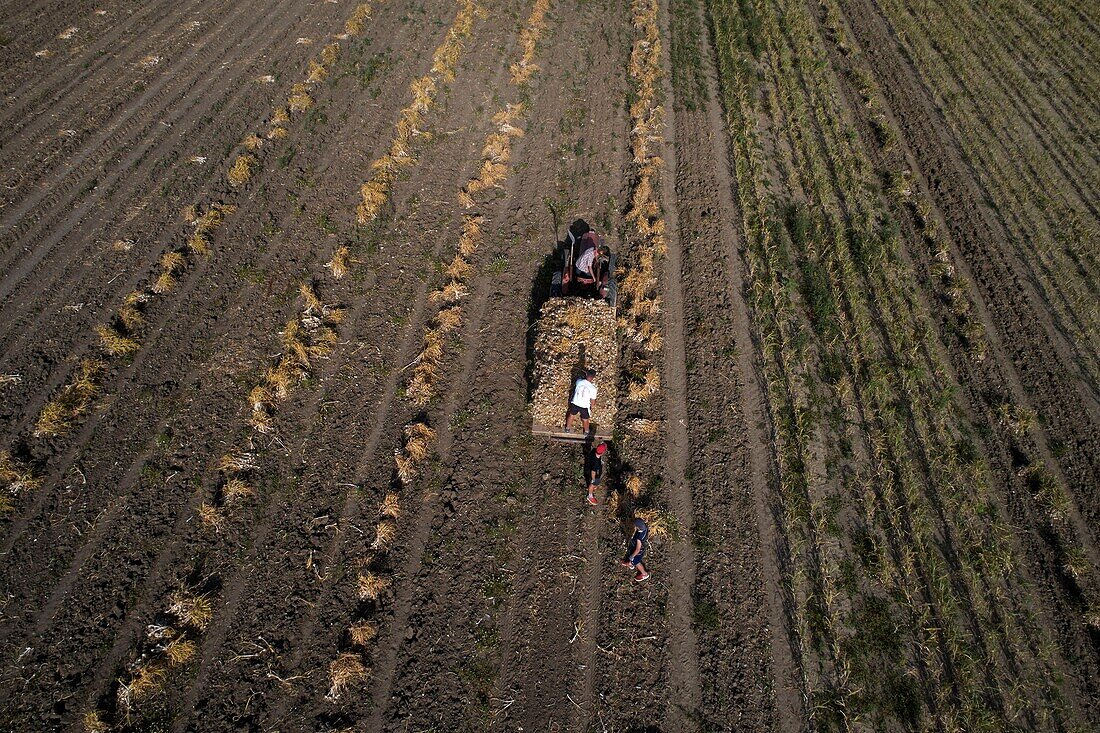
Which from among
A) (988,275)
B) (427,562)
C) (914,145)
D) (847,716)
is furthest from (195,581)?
(914,145)

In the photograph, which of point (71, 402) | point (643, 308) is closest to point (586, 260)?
point (643, 308)

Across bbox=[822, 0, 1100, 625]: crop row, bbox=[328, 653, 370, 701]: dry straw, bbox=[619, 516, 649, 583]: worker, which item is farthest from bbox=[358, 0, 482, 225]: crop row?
bbox=[822, 0, 1100, 625]: crop row

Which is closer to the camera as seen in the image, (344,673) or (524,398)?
(344,673)

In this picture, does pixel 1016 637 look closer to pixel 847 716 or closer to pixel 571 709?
pixel 847 716

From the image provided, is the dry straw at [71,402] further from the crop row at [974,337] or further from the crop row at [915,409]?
the crop row at [974,337]

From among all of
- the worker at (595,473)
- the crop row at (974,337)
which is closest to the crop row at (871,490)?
the crop row at (974,337)

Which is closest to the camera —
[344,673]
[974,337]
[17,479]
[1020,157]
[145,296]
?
[344,673]

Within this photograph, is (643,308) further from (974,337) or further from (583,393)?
(974,337)
